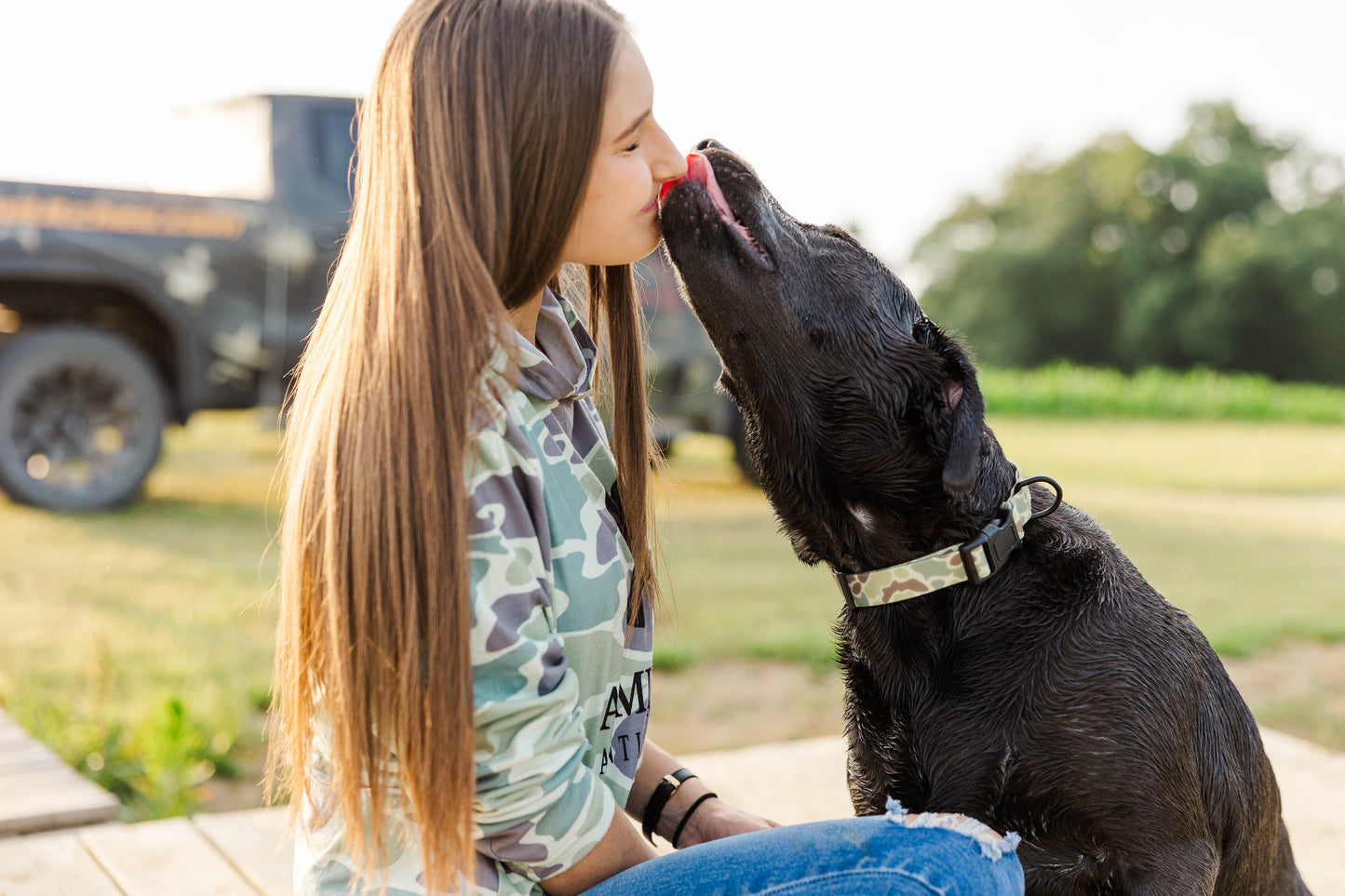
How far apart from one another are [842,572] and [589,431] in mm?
448

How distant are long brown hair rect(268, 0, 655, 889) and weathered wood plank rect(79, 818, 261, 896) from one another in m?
0.87

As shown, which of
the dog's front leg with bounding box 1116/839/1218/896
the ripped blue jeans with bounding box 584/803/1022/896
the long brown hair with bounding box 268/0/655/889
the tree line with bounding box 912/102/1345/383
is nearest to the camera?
the long brown hair with bounding box 268/0/655/889

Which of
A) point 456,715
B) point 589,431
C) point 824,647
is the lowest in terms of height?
point 824,647

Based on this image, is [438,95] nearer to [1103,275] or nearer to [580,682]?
[580,682]

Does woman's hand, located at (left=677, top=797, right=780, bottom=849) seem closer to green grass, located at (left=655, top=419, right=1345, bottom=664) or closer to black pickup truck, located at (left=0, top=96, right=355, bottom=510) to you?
green grass, located at (left=655, top=419, right=1345, bottom=664)

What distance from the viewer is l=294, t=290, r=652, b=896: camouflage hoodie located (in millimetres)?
1278

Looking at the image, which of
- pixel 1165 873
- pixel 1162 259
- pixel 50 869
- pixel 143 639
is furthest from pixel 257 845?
pixel 1162 259

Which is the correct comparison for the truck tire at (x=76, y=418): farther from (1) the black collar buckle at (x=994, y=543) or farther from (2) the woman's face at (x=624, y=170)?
(1) the black collar buckle at (x=994, y=543)

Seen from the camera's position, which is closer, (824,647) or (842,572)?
(842,572)

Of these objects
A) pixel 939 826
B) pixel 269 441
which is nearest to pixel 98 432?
pixel 269 441

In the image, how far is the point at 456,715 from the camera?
4.05 ft

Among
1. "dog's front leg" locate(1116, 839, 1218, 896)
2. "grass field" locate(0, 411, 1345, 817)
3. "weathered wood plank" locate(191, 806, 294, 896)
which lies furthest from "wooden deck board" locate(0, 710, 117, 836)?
"dog's front leg" locate(1116, 839, 1218, 896)

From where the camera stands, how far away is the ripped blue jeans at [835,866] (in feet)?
4.50

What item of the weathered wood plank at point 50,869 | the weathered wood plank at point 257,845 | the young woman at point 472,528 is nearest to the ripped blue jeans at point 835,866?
the young woman at point 472,528
